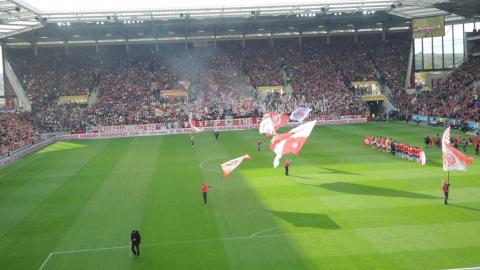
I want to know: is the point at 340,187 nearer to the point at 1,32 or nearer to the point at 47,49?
the point at 1,32

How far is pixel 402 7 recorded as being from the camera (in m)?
59.8

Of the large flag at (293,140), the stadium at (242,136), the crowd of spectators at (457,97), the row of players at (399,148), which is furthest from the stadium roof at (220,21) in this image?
the large flag at (293,140)

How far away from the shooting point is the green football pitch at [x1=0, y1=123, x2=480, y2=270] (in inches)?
714

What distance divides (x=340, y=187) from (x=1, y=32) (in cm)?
4458

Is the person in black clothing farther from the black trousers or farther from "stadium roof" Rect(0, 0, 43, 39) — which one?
"stadium roof" Rect(0, 0, 43, 39)

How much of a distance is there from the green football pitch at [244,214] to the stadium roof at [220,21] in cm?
Answer: 2225

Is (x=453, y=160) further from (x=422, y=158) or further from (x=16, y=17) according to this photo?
(x=16, y=17)

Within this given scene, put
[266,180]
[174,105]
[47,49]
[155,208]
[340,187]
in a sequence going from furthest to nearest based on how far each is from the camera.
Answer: [47,49], [174,105], [266,180], [340,187], [155,208]

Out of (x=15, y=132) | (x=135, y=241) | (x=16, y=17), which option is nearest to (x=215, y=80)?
(x=15, y=132)

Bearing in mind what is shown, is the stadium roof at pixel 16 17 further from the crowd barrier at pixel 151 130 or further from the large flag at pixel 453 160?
the large flag at pixel 453 160

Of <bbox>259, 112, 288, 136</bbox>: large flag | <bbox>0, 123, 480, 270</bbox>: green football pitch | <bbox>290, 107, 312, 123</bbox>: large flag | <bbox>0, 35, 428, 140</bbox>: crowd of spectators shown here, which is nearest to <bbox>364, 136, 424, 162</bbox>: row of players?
<bbox>0, 123, 480, 270</bbox>: green football pitch

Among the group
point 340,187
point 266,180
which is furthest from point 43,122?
point 340,187

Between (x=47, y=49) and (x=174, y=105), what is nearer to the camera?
(x=174, y=105)

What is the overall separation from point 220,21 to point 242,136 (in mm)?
18242
